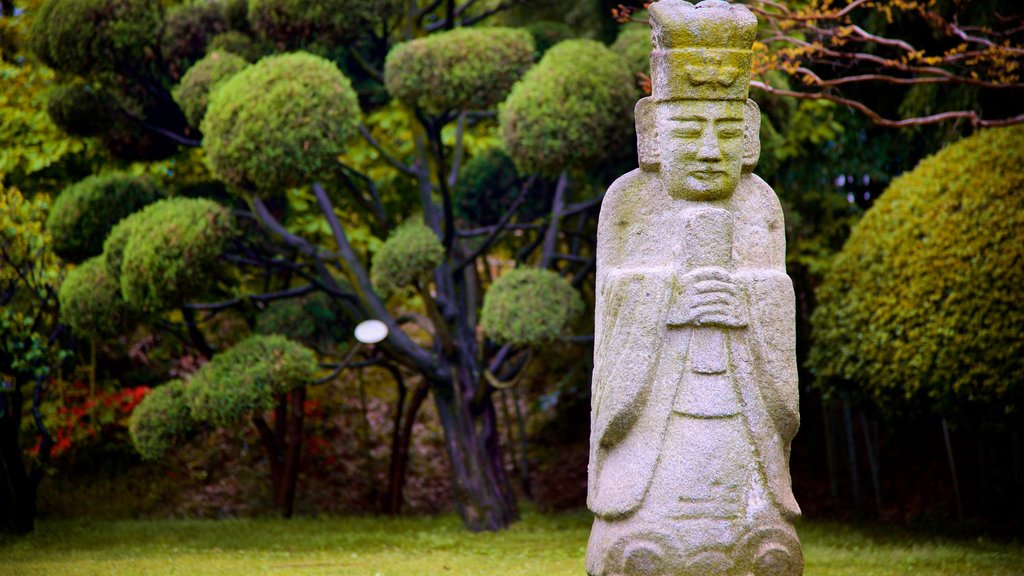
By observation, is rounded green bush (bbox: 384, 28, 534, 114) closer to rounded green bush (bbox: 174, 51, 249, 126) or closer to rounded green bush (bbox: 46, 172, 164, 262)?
rounded green bush (bbox: 174, 51, 249, 126)

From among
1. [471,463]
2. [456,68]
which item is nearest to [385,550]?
[471,463]

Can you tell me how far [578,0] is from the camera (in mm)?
12719

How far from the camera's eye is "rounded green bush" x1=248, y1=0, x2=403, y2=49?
9828 mm

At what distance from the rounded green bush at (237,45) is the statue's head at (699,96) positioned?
649cm

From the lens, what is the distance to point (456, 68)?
9242 millimetres

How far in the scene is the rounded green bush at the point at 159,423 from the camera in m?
9.33

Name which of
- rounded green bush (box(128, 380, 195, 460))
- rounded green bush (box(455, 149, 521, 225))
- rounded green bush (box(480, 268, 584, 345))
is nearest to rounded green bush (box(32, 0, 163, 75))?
rounded green bush (box(128, 380, 195, 460))

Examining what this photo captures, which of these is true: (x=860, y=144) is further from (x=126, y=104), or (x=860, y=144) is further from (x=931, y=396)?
(x=126, y=104)

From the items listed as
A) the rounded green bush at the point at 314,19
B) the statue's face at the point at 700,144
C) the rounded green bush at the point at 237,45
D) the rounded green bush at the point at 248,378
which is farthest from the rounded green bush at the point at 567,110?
the statue's face at the point at 700,144

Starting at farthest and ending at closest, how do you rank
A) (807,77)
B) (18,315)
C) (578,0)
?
(578,0) → (18,315) → (807,77)

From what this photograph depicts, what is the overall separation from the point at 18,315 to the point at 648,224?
6554 mm

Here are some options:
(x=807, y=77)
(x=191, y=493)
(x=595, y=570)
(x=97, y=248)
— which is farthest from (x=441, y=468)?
(x=595, y=570)

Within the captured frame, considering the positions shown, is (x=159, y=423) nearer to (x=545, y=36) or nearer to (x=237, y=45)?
(x=237, y=45)

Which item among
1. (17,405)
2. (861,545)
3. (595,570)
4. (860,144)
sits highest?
(860,144)
